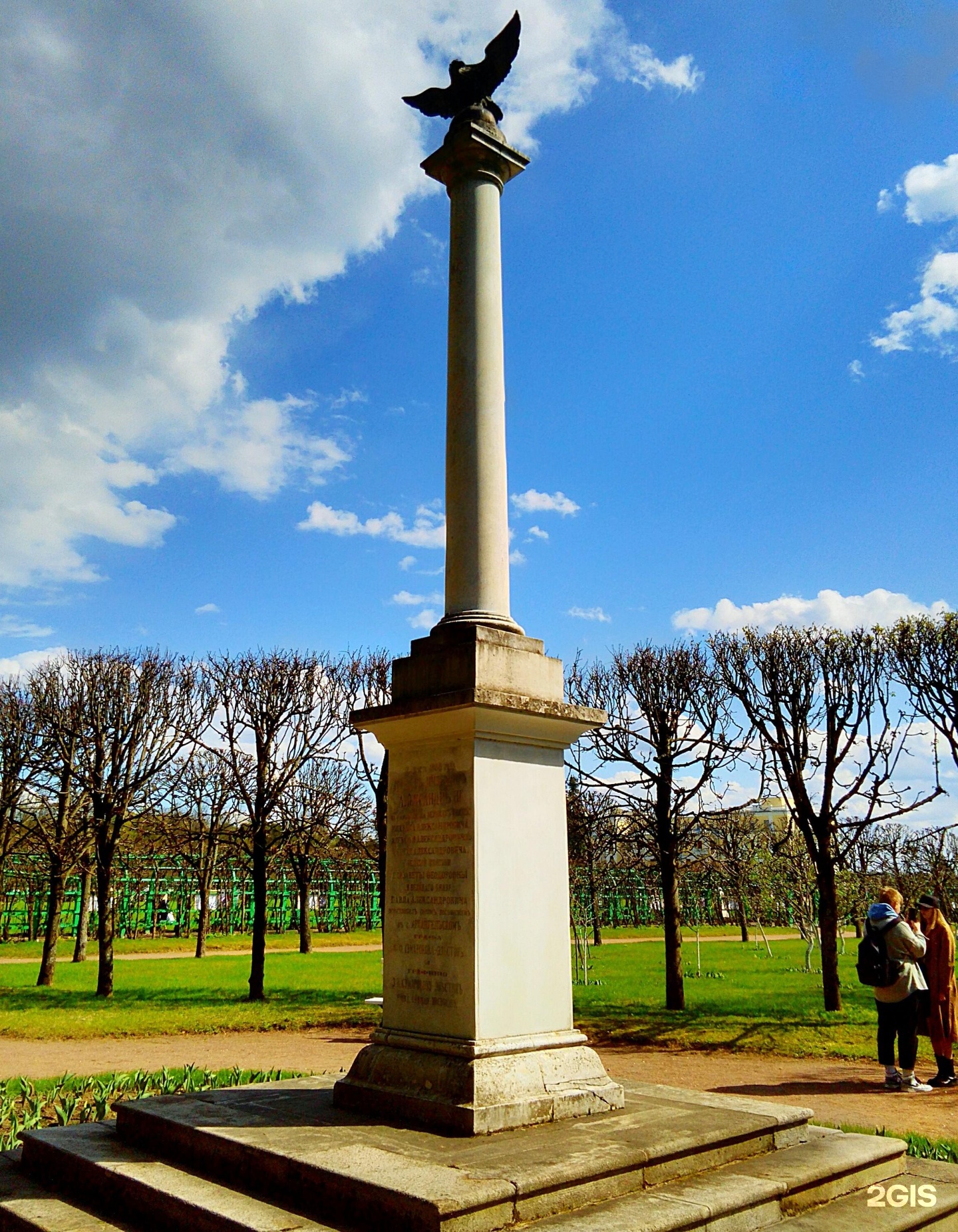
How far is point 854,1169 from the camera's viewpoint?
18.0ft

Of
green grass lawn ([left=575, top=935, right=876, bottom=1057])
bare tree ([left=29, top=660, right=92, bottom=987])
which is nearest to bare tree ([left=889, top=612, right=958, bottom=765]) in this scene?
green grass lawn ([left=575, top=935, right=876, bottom=1057])

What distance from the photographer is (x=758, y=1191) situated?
477 centimetres

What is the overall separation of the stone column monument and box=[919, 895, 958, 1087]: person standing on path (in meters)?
6.10

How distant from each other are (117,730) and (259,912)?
5662 millimetres

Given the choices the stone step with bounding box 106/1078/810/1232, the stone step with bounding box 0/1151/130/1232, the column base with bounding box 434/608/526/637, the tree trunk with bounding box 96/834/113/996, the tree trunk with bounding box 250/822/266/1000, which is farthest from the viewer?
the tree trunk with bounding box 96/834/113/996

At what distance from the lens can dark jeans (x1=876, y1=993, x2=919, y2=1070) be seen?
391 inches

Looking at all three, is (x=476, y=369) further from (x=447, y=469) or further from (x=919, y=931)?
(x=919, y=931)

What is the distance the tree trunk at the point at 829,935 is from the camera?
15586 millimetres

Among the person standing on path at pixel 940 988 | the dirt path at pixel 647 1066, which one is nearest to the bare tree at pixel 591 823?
the dirt path at pixel 647 1066

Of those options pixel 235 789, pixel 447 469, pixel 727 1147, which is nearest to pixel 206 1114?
pixel 727 1147

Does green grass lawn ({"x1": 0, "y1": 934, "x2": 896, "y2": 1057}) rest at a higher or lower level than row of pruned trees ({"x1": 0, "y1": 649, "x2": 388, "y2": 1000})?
lower

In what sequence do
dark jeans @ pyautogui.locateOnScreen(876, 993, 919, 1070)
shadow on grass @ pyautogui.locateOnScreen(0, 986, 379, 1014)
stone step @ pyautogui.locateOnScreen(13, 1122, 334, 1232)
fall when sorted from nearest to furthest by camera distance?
stone step @ pyautogui.locateOnScreen(13, 1122, 334, 1232)
dark jeans @ pyautogui.locateOnScreen(876, 993, 919, 1070)
shadow on grass @ pyautogui.locateOnScreen(0, 986, 379, 1014)

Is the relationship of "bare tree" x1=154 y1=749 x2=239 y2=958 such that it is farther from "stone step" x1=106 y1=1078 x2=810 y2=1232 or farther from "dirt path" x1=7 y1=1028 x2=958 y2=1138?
"stone step" x1=106 y1=1078 x2=810 y2=1232
